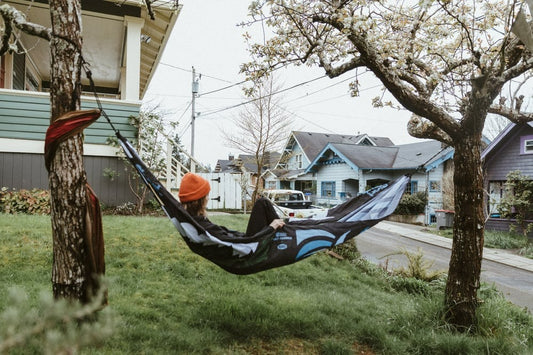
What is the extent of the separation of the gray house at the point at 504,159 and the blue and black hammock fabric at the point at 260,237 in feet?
38.1

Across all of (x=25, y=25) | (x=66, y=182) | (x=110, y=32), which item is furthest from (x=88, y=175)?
(x=66, y=182)

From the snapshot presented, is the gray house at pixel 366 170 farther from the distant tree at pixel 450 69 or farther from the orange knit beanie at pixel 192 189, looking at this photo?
the orange knit beanie at pixel 192 189

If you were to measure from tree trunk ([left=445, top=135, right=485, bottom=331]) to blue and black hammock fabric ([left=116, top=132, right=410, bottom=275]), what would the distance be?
2.24ft

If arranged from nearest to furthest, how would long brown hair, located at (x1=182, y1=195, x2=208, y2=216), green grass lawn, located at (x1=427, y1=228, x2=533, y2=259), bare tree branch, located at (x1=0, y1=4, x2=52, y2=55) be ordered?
bare tree branch, located at (x1=0, y1=4, x2=52, y2=55), long brown hair, located at (x1=182, y1=195, x2=208, y2=216), green grass lawn, located at (x1=427, y1=228, x2=533, y2=259)

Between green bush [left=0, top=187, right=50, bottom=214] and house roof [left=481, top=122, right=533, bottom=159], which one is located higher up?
house roof [left=481, top=122, right=533, bottom=159]

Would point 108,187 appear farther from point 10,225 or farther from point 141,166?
point 141,166

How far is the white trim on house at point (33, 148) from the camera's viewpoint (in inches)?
265

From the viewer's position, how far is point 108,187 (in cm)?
733

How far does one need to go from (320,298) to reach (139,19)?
666 cm

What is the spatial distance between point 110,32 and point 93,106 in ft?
7.50

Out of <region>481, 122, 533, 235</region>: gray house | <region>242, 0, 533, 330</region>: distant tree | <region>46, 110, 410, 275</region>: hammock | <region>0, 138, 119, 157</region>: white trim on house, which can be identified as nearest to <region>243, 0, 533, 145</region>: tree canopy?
<region>242, 0, 533, 330</region>: distant tree

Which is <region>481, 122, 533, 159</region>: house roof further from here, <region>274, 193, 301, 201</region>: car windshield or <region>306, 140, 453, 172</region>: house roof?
<region>274, 193, 301, 201</region>: car windshield

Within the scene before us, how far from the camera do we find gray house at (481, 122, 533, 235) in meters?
12.9

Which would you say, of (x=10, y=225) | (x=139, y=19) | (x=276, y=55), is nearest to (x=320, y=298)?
(x=276, y=55)
